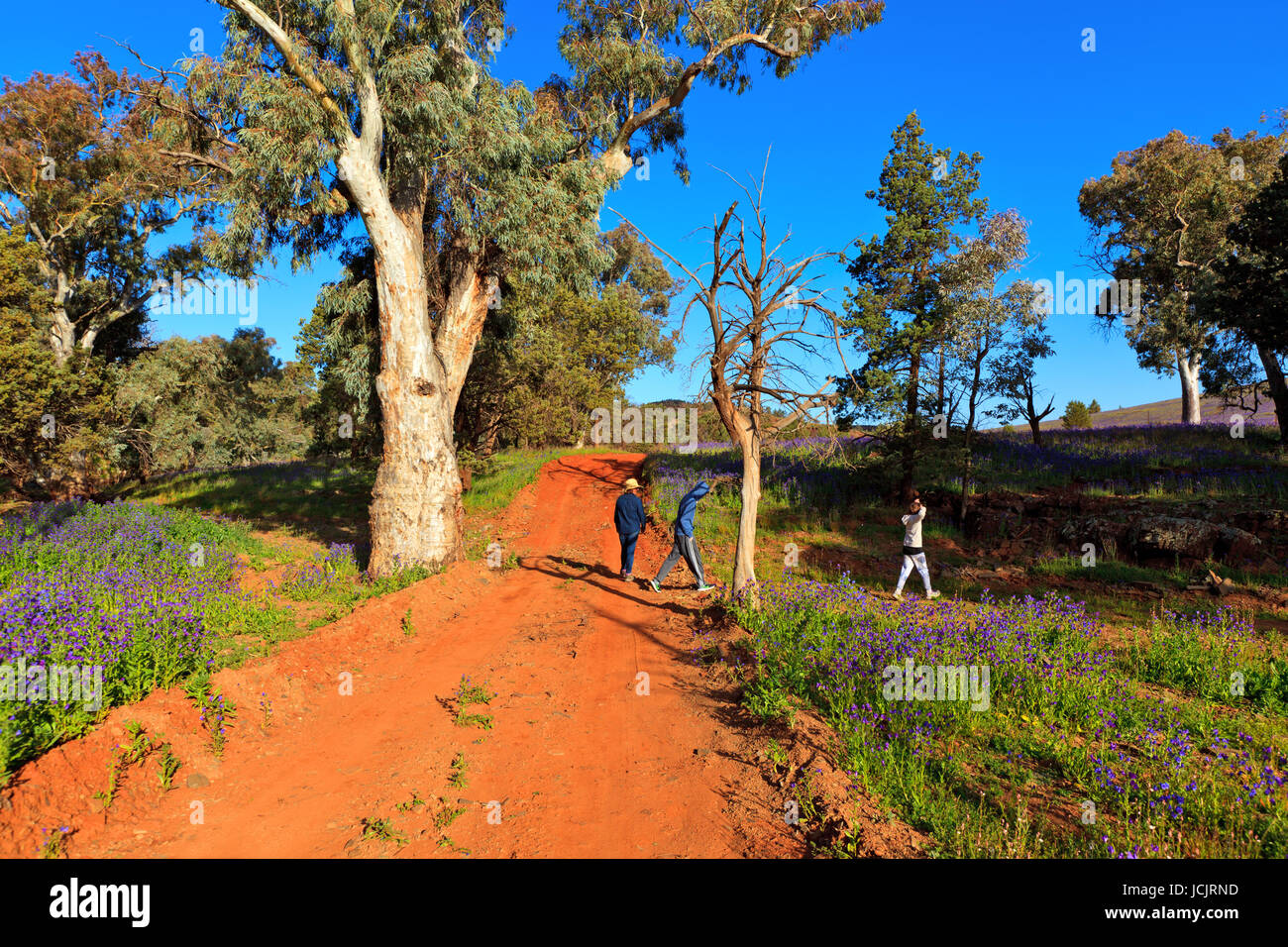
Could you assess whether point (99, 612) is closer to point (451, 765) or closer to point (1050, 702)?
point (451, 765)

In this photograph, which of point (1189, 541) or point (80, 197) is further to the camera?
point (80, 197)

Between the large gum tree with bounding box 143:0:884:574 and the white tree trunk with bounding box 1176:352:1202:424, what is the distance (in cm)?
3431

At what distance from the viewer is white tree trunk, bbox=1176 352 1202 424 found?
30566 millimetres

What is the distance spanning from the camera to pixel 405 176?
12.5 metres

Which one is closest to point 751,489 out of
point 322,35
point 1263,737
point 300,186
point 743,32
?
point 1263,737

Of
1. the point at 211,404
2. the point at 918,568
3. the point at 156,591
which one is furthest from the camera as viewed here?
the point at 211,404

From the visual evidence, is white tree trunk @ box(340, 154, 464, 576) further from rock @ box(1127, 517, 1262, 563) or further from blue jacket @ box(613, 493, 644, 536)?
rock @ box(1127, 517, 1262, 563)

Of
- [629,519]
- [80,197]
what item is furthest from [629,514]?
[80,197]

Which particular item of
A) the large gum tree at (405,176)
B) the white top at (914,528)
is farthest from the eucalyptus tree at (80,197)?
the white top at (914,528)

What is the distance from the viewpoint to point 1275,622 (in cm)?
843

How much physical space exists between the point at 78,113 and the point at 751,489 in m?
27.8

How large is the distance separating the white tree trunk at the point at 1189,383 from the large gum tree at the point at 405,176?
113 ft

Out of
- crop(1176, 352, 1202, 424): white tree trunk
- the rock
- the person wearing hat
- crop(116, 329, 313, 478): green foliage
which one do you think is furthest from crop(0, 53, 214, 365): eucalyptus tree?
crop(1176, 352, 1202, 424): white tree trunk

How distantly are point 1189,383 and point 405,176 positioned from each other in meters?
41.1
